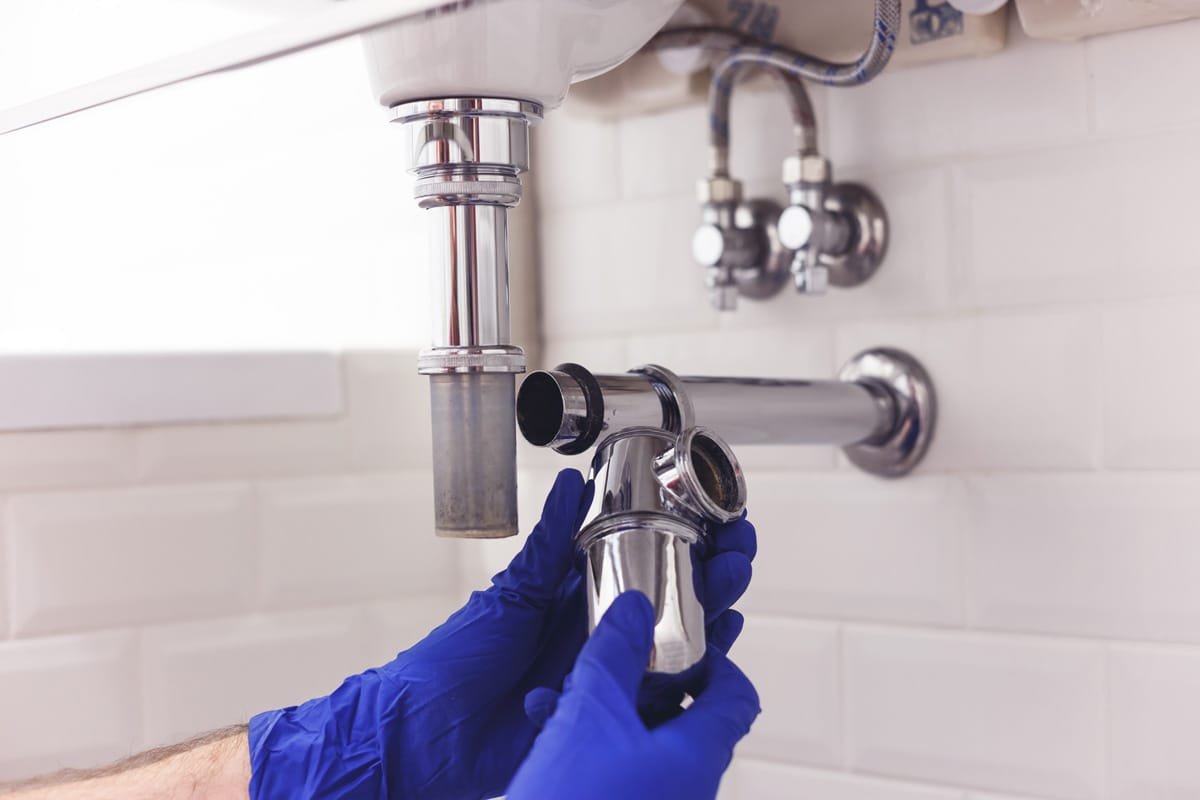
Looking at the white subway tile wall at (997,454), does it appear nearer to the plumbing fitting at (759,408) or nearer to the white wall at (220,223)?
the plumbing fitting at (759,408)

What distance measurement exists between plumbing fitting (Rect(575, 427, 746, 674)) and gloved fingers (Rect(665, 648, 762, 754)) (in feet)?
0.07

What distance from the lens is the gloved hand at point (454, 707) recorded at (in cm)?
59

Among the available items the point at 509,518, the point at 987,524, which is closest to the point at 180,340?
the point at 509,518

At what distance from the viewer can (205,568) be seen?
82 centimetres

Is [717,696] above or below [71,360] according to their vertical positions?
below

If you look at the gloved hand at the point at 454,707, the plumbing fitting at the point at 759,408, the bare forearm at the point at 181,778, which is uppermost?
the plumbing fitting at the point at 759,408

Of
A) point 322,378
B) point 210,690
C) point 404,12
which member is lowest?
point 210,690

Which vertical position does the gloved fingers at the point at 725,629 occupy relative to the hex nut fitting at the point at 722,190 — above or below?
below

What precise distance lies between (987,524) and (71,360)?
1.84ft

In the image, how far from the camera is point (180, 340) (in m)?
0.86

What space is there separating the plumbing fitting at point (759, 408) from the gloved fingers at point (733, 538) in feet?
0.16

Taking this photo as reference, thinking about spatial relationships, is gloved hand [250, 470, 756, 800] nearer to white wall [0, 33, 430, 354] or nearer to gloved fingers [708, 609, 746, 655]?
gloved fingers [708, 609, 746, 655]

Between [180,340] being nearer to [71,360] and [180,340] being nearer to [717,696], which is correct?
[71,360]

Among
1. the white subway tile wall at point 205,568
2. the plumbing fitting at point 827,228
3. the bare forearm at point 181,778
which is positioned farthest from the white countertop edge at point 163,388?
the plumbing fitting at point 827,228
